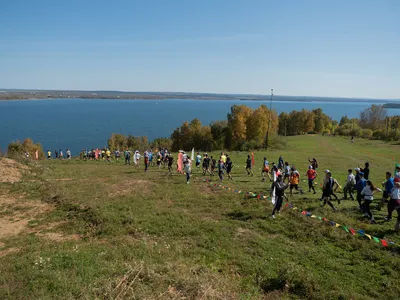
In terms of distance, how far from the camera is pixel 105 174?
2762cm

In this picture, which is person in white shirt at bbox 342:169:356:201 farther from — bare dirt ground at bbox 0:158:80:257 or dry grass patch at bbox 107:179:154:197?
bare dirt ground at bbox 0:158:80:257

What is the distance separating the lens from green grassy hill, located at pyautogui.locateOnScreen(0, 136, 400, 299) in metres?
8.54

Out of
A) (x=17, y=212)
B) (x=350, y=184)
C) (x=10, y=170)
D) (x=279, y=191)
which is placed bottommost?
(x=17, y=212)

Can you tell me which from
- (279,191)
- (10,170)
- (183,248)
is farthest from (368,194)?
(10,170)

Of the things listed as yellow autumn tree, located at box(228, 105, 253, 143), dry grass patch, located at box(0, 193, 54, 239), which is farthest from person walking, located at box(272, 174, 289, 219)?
yellow autumn tree, located at box(228, 105, 253, 143)

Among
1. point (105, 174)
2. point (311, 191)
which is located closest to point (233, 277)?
point (311, 191)

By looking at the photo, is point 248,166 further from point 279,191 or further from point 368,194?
point 368,194

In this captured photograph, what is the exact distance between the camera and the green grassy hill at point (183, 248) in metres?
8.54

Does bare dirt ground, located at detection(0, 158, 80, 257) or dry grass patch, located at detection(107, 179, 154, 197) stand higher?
dry grass patch, located at detection(107, 179, 154, 197)

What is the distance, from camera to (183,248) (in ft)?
38.8

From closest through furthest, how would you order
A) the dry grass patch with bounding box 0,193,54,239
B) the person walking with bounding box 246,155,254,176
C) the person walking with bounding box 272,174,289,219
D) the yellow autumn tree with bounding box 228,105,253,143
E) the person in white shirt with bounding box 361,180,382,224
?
1. the person in white shirt with bounding box 361,180,382,224
2. the person walking with bounding box 272,174,289,219
3. the dry grass patch with bounding box 0,193,54,239
4. the person walking with bounding box 246,155,254,176
5. the yellow autumn tree with bounding box 228,105,253,143

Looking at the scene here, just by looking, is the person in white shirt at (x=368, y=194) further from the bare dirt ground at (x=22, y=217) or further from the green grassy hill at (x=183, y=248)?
the bare dirt ground at (x=22, y=217)

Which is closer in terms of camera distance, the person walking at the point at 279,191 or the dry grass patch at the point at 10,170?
the person walking at the point at 279,191

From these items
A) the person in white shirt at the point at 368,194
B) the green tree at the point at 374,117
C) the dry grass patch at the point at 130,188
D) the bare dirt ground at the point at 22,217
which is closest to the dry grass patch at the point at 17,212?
the bare dirt ground at the point at 22,217
